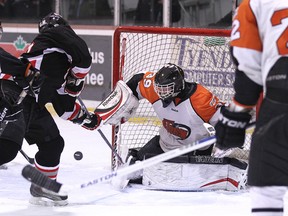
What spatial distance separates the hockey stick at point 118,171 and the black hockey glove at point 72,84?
1.14m

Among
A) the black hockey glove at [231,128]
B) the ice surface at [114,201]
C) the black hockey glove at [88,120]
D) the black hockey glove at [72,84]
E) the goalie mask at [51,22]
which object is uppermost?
the goalie mask at [51,22]

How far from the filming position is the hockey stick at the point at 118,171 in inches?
94.3

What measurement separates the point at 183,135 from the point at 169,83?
381 millimetres

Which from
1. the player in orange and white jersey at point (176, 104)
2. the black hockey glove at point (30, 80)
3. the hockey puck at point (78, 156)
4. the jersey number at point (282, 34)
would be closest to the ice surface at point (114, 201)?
Answer: the hockey puck at point (78, 156)

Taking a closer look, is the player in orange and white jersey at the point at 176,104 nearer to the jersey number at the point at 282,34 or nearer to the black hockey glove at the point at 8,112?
the black hockey glove at the point at 8,112

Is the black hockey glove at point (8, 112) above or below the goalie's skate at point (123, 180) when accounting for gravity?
above

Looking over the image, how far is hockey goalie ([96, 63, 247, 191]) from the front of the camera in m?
4.02

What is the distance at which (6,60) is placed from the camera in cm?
329

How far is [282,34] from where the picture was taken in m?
2.17

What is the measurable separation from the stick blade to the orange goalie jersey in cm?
158

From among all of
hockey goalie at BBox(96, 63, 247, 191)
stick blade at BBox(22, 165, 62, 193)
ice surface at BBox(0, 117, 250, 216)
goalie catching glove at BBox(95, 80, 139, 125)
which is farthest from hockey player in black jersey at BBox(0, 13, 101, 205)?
stick blade at BBox(22, 165, 62, 193)

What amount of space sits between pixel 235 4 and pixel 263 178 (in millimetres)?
4127

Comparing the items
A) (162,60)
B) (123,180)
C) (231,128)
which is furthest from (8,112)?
(162,60)

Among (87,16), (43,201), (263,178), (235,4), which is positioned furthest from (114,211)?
(87,16)
